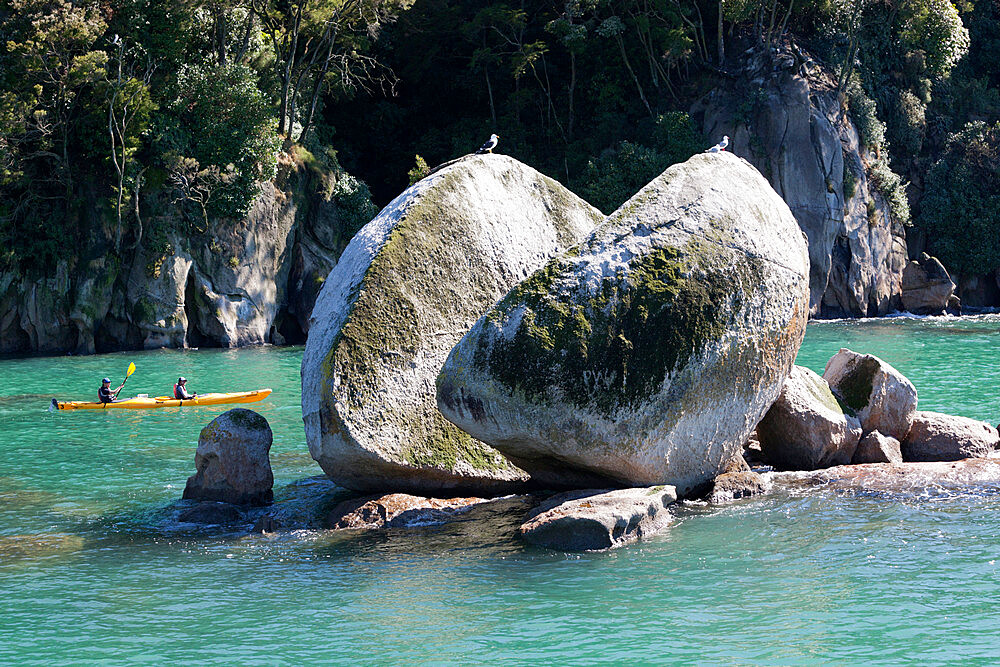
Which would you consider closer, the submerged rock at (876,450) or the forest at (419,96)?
the submerged rock at (876,450)

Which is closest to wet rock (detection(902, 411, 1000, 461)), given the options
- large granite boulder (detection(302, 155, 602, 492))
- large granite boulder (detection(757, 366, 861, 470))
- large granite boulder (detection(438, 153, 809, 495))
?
large granite boulder (detection(757, 366, 861, 470))

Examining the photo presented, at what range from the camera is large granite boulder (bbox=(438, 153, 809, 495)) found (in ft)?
38.1

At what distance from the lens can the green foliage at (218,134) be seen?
1528 inches

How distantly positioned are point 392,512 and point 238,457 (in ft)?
7.94

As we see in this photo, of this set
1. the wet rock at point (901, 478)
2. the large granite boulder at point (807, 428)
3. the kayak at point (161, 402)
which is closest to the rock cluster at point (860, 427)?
the large granite boulder at point (807, 428)

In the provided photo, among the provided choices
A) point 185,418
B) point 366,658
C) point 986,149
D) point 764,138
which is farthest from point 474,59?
point 366,658

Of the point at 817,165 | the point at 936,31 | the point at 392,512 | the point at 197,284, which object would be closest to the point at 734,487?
the point at 392,512

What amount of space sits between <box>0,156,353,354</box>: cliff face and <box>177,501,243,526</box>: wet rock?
27.2 m

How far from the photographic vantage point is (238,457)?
13.4 meters

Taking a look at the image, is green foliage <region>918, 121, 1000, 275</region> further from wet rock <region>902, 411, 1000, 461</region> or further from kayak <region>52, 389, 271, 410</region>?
wet rock <region>902, 411, 1000, 461</region>

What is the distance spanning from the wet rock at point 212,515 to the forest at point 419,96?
25802mm

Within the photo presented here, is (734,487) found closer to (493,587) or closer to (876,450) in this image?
(876,450)

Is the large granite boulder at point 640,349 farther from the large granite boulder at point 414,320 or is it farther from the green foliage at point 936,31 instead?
the green foliage at point 936,31

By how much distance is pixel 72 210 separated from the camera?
124ft
